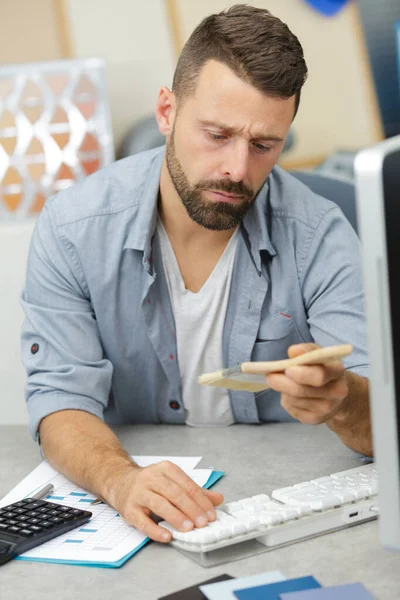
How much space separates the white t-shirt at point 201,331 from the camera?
5.37 ft

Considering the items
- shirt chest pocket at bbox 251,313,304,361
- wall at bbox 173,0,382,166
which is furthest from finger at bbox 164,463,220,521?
wall at bbox 173,0,382,166

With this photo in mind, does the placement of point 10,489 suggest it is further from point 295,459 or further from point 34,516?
point 295,459

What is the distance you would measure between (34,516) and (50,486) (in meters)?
0.14

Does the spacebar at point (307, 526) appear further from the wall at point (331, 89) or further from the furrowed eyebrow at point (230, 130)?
the wall at point (331, 89)

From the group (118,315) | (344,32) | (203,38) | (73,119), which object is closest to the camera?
(203,38)

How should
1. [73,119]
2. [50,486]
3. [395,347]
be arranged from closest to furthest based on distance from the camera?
[395,347]
[50,486]
[73,119]

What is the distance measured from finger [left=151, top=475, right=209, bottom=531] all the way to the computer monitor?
0.98ft

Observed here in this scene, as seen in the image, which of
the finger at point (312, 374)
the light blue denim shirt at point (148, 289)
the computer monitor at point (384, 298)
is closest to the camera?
the computer monitor at point (384, 298)

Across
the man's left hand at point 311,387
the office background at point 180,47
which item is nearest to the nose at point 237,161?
the man's left hand at point 311,387

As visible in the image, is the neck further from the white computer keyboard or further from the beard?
the white computer keyboard

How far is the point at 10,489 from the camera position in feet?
4.35

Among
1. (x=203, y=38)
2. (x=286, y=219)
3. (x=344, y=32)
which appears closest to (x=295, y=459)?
(x=286, y=219)

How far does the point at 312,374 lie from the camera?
3.40ft

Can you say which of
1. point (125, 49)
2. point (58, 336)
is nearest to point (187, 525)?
point (58, 336)
